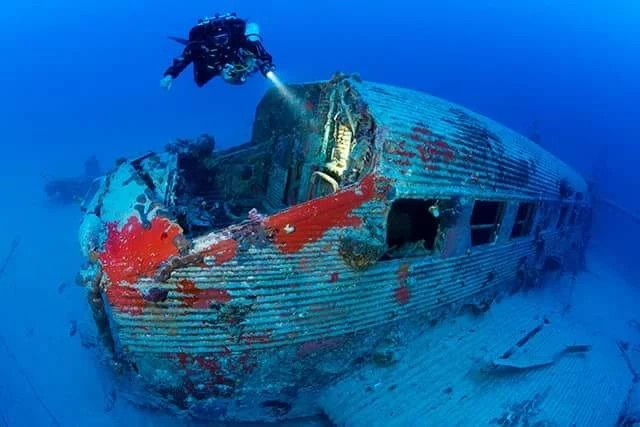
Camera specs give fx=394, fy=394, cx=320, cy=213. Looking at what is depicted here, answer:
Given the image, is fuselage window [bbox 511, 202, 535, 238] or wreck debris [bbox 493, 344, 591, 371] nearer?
wreck debris [bbox 493, 344, 591, 371]

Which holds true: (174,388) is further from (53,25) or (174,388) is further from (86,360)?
(53,25)

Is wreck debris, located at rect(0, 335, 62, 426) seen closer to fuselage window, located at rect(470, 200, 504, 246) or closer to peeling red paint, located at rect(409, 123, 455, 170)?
peeling red paint, located at rect(409, 123, 455, 170)

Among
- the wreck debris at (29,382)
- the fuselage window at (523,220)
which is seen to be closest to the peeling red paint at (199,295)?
the wreck debris at (29,382)

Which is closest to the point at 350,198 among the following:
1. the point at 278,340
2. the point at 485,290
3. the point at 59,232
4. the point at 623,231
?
the point at 278,340

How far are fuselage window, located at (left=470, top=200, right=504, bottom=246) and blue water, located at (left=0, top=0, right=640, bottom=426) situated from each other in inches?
265

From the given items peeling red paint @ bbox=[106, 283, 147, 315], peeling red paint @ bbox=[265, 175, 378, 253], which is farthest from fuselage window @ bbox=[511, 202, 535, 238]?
peeling red paint @ bbox=[106, 283, 147, 315]

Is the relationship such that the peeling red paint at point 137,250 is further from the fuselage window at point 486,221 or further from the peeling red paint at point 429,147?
the fuselage window at point 486,221

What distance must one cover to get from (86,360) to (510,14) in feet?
527

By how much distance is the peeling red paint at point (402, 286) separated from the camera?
5539 millimetres

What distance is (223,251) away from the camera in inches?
163

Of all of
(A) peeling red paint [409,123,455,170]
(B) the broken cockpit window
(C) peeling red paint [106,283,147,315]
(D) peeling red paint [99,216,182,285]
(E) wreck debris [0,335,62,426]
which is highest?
(A) peeling red paint [409,123,455,170]

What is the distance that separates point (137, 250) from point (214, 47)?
358cm

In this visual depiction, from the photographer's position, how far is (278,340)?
4.73 m

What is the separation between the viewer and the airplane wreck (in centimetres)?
430
